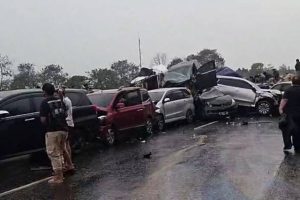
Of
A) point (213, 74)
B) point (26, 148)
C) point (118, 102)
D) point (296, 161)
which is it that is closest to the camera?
point (296, 161)

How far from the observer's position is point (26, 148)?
38.1 ft

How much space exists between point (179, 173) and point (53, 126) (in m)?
2.61

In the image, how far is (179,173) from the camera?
985cm

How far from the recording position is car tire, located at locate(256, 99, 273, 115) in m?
23.6

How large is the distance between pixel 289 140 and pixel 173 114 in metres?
9.24

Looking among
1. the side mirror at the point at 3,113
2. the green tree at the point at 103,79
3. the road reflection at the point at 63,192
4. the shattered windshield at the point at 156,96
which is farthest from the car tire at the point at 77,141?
the green tree at the point at 103,79

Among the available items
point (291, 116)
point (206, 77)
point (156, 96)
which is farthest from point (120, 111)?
point (206, 77)

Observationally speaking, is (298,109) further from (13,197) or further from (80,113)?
(13,197)

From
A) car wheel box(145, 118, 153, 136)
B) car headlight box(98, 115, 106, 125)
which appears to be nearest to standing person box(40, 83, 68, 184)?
car headlight box(98, 115, 106, 125)

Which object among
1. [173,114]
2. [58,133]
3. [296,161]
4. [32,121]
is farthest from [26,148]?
[173,114]

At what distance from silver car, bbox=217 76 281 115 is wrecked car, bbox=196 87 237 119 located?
2.47 feet

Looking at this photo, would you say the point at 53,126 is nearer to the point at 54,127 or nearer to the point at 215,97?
the point at 54,127

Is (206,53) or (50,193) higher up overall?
(206,53)

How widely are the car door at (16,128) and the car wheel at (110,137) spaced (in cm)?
365
